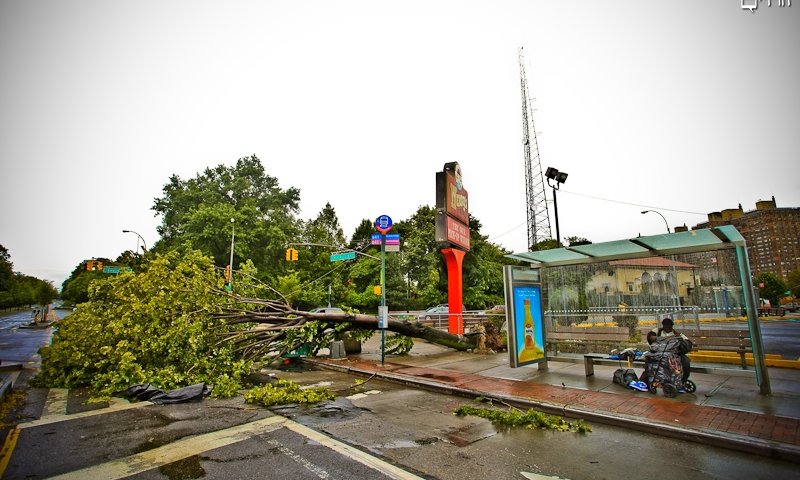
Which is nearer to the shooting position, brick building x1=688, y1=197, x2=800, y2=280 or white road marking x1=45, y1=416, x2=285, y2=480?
white road marking x1=45, y1=416, x2=285, y2=480

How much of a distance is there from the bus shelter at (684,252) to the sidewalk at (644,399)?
36.3 inches

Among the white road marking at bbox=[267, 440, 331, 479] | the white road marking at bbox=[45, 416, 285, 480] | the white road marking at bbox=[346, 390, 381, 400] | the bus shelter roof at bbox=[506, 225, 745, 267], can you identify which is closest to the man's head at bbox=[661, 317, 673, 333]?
the bus shelter roof at bbox=[506, 225, 745, 267]

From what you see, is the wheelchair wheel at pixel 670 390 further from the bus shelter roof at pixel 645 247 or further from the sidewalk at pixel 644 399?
the bus shelter roof at pixel 645 247

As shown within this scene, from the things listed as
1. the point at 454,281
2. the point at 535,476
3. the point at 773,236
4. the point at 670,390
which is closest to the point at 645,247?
the point at 670,390

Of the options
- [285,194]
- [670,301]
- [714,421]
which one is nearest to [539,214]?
[285,194]

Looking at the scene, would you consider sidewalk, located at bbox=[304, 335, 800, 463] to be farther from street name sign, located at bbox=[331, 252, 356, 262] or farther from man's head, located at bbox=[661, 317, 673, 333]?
street name sign, located at bbox=[331, 252, 356, 262]

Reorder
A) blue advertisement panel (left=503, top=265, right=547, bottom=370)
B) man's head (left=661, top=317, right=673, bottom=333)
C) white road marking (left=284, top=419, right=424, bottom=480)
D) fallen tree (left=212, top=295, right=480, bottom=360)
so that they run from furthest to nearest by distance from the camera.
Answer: fallen tree (left=212, top=295, right=480, bottom=360), blue advertisement panel (left=503, top=265, right=547, bottom=370), man's head (left=661, top=317, right=673, bottom=333), white road marking (left=284, top=419, right=424, bottom=480)

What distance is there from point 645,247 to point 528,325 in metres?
3.38

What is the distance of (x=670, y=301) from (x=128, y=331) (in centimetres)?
1315

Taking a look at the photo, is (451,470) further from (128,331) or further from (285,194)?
(285,194)

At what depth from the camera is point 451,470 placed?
4.33 m

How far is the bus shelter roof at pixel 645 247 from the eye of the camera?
7645 millimetres

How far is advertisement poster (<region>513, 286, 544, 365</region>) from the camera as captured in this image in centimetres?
965

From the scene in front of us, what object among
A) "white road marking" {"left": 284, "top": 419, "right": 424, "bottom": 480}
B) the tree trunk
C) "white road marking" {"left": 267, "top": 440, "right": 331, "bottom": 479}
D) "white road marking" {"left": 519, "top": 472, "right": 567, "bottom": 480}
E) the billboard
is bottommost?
"white road marking" {"left": 519, "top": 472, "right": 567, "bottom": 480}
